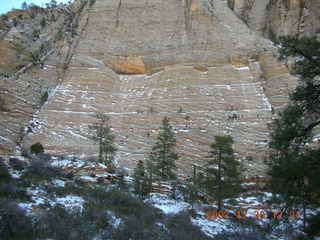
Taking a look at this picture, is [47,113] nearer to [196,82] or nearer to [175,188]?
[196,82]

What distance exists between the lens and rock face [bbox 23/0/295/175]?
91.4 ft

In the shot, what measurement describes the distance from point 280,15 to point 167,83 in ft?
97.7

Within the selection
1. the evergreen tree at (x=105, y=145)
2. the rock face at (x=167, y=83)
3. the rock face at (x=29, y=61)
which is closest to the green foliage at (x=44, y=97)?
the rock face at (x=29, y=61)

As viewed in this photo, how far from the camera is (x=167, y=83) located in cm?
3700

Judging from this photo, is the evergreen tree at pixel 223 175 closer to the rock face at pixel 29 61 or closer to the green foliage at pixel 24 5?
the rock face at pixel 29 61

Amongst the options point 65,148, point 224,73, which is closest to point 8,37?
point 65,148

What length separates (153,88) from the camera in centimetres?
3694

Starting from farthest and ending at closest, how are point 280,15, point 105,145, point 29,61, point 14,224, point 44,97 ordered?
point 280,15 < point 29,61 < point 44,97 < point 105,145 < point 14,224

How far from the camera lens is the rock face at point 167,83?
27.8m

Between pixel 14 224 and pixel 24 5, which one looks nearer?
pixel 14 224

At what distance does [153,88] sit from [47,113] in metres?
11.4

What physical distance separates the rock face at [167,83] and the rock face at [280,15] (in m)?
7.48

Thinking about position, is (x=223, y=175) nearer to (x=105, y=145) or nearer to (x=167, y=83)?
(x=105, y=145)

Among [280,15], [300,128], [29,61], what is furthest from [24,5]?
[300,128]
